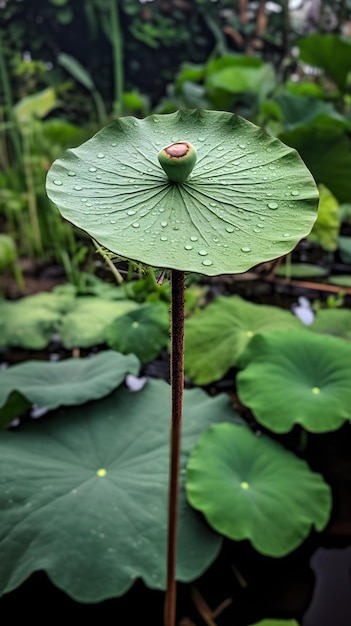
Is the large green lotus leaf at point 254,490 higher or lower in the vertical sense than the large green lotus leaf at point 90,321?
higher

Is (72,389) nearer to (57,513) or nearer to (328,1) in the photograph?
(57,513)

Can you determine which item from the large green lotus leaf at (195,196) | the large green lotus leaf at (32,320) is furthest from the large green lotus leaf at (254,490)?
the large green lotus leaf at (32,320)

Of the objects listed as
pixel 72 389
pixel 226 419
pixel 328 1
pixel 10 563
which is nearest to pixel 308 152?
pixel 226 419

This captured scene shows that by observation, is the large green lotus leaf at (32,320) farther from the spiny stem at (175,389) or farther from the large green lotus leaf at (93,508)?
the spiny stem at (175,389)

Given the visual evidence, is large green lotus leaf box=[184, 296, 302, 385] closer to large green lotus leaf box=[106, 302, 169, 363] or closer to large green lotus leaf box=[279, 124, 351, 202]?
large green lotus leaf box=[106, 302, 169, 363]

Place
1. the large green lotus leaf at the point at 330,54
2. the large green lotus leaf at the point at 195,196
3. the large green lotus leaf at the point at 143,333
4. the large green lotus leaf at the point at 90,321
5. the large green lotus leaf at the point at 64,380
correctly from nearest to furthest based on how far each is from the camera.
→ the large green lotus leaf at the point at 195,196, the large green lotus leaf at the point at 64,380, the large green lotus leaf at the point at 143,333, the large green lotus leaf at the point at 90,321, the large green lotus leaf at the point at 330,54
